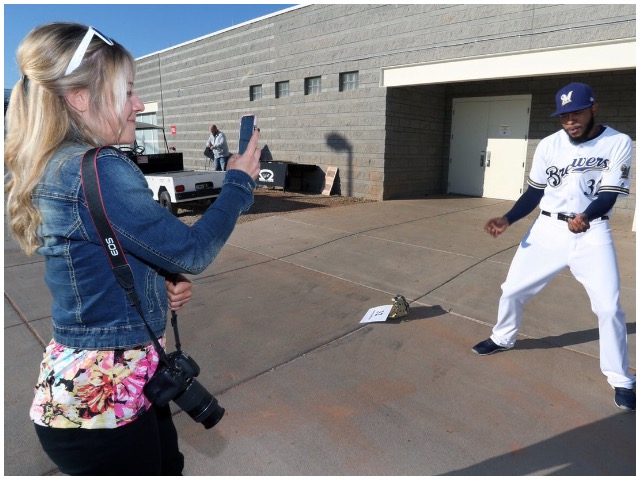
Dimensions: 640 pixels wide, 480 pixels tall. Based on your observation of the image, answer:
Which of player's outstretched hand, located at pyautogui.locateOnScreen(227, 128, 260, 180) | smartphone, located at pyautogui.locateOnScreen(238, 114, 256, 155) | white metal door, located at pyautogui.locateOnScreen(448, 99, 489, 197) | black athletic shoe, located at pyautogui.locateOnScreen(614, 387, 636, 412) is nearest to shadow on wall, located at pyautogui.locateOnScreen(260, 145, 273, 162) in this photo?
white metal door, located at pyautogui.locateOnScreen(448, 99, 489, 197)

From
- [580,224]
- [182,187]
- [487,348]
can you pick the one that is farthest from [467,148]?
[580,224]

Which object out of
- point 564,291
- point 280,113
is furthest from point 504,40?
point 280,113

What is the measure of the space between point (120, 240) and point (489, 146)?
450 inches

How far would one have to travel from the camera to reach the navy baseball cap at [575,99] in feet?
9.39

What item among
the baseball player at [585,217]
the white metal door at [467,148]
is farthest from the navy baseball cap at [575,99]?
the white metal door at [467,148]

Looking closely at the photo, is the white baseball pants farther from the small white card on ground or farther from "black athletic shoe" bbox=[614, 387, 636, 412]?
the small white card on ground

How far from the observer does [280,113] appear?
13.2 metres

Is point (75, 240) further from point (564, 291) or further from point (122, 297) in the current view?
point (564, 291)

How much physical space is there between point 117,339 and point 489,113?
1156cm

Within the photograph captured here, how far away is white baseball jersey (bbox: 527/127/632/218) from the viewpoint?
2.86 meters

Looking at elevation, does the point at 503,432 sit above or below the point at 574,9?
below

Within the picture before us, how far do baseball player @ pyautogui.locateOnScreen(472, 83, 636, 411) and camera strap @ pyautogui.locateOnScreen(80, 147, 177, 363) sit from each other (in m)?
2.66

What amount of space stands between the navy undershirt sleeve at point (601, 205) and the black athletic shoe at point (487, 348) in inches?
47.6

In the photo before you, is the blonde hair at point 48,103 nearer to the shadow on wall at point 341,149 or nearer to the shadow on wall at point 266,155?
the shadow on wall at point 341,149
